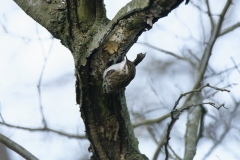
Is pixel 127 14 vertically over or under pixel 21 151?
over

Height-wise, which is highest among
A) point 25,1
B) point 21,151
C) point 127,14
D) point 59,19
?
point 25,1

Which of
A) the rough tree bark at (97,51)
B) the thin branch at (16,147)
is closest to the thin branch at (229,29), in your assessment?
the rough tree bark at (97,51)

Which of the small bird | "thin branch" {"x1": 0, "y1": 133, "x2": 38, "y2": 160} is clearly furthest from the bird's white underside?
"thin branch" {"x1": 0, "y1": 133, "x2": 38, "y2": 160}

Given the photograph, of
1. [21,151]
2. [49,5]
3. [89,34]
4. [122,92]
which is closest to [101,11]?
[89,34]

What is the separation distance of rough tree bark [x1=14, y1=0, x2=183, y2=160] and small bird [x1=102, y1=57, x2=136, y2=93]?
0.10ft

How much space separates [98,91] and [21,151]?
0.47 meters

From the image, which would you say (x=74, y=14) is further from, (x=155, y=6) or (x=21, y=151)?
(x=21, y=151)

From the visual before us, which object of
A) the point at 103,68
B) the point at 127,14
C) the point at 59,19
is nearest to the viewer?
the point at 127,14

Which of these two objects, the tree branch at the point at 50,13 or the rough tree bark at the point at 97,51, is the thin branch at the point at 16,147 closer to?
the rough tree bark at the point at 97,51

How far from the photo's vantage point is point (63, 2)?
167 cm

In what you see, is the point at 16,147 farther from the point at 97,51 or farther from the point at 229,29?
the point at 229,29

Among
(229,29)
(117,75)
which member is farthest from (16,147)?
(229,29)

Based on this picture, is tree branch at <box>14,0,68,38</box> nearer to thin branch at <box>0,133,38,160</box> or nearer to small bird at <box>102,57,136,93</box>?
small bird at <box>102,57,136,93</box>

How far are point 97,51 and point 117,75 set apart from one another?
0.12 m
